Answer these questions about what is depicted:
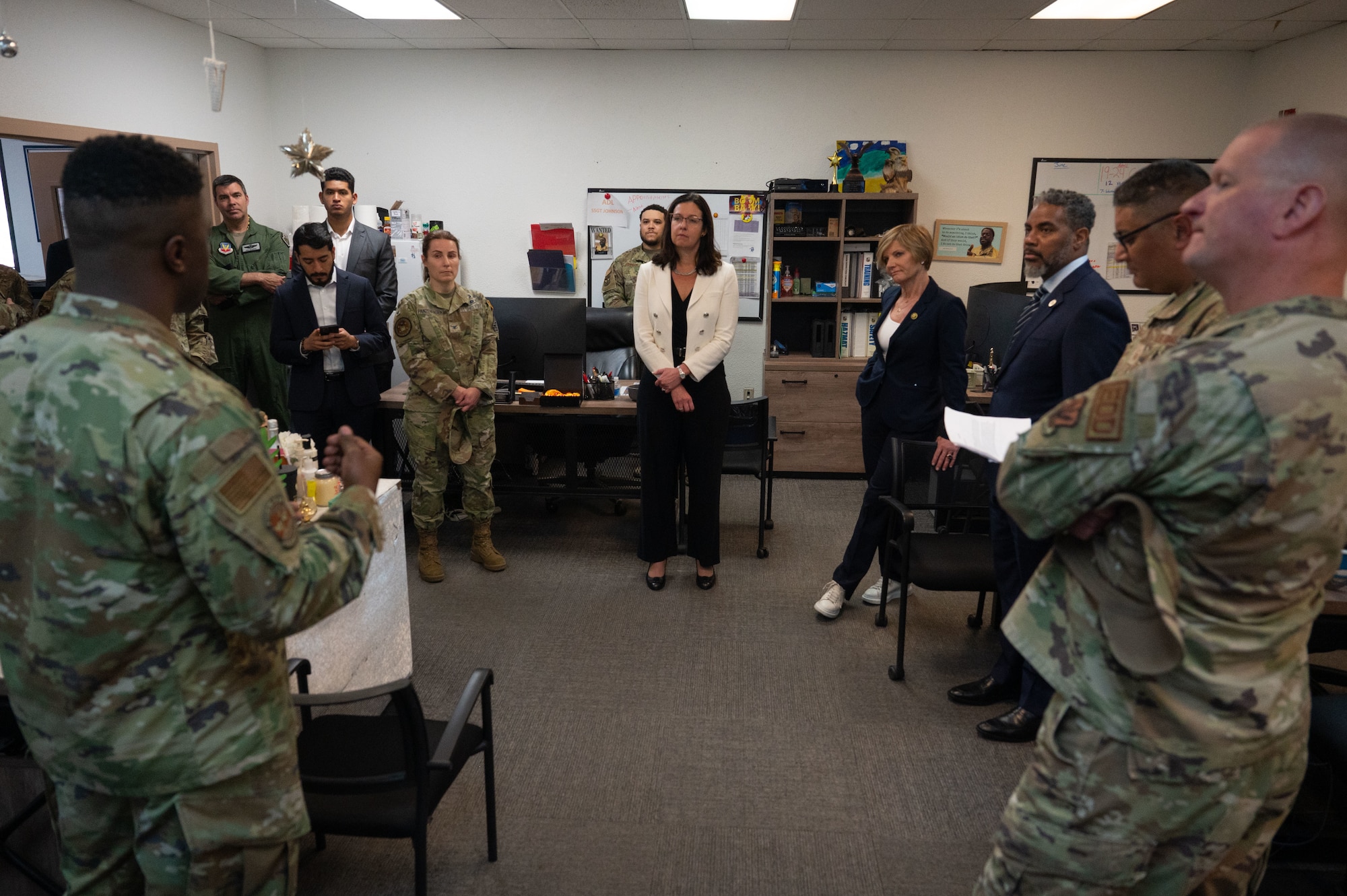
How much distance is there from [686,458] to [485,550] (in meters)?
1.12

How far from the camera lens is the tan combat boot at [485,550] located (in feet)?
12.9

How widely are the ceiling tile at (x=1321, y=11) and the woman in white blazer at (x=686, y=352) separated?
11.5ft

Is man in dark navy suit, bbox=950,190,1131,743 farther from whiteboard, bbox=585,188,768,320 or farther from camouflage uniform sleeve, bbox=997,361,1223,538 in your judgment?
whiteboard, bbox=585,188,768,320

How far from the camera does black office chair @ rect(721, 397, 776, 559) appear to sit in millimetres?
4000

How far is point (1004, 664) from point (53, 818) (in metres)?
2.59

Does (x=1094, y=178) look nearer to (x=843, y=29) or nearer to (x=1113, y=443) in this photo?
(x=843, y=29)

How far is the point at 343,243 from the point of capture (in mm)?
4816

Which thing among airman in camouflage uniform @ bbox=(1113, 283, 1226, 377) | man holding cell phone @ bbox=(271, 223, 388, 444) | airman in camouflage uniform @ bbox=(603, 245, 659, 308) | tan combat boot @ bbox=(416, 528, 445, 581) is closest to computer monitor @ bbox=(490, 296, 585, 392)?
man holding cell phone @ bbox=(271, 223, 388, 444)

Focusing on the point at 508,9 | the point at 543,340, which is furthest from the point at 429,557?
the point at 508,9

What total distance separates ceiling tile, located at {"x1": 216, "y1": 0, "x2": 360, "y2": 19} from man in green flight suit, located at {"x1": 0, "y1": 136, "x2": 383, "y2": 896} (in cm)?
423

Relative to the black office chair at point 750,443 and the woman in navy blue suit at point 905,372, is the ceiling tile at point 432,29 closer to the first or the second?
the black office chair at point 750,443

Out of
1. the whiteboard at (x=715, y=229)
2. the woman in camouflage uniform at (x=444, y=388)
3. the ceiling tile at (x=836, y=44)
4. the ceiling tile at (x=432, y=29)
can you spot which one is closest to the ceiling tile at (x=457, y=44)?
the ceiling tile at (x=432, y=29)

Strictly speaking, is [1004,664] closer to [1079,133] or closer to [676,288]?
[676,288]

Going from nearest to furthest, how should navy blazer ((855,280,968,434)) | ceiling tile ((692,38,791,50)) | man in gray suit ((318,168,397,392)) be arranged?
navy blazer ((855,280,968,434))
man in gray suit ((318,168,397,392))
ceiling tile ((692,38,791,50))
